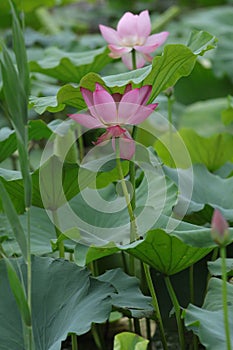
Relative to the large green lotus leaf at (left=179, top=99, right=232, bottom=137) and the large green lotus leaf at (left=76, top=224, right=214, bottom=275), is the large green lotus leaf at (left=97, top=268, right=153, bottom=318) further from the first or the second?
the large green lotus leaf at (left=179, top=99, right=232, bottom=137)

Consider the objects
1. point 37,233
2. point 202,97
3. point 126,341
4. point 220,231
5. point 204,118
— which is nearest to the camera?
point 220,231

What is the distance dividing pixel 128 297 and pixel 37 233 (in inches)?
9.8

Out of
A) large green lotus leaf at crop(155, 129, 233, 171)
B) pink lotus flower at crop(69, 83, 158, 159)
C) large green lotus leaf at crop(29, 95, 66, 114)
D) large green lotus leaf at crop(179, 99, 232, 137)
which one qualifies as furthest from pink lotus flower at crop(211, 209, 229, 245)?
large green lotus leaf at crop(179, 99, 232, 137)

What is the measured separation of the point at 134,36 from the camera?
1.19 meters

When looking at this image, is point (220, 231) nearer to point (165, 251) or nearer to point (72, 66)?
point (165, 251)

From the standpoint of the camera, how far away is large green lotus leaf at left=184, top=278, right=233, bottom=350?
0.79 m

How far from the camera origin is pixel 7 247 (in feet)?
3.72

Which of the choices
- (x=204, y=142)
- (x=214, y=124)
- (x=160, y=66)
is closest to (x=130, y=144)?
(x=160, y=66)

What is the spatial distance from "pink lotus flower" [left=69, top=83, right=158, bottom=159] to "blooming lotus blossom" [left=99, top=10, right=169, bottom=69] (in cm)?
29

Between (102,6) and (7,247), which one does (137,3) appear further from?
(7,247)

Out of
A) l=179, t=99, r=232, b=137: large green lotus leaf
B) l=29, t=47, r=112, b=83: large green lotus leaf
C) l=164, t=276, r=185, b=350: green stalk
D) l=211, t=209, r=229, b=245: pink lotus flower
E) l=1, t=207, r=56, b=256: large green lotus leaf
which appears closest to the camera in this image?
l=211, t=209, r=229, b=245: pink lotus flower

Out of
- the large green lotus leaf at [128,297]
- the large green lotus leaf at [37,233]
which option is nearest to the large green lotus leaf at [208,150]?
the large green lotus leaf at [37,233]

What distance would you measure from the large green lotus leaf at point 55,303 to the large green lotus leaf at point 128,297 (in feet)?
0.16

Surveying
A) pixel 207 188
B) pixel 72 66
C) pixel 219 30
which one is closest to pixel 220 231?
pixel 207 188
